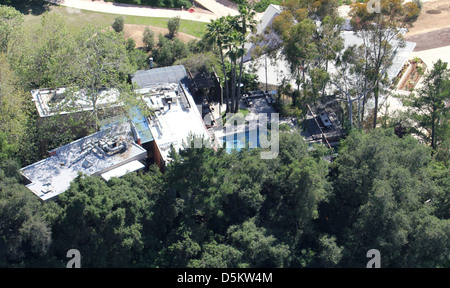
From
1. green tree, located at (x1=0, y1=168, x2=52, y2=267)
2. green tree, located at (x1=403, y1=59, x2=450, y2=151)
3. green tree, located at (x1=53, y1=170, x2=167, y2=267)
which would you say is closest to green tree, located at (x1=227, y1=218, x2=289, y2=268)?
green tree, located at (x1=53, y1=170, x2=167, y2=267)

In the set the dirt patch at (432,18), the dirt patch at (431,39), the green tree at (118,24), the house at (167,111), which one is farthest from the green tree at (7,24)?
the dirt patch at (432,18)

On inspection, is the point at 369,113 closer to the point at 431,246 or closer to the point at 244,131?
the point at 244,131

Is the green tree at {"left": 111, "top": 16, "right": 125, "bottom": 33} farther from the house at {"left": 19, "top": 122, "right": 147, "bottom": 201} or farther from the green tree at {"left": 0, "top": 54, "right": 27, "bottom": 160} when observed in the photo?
the house at {"left": 19, "top": 122, "right": 147, "bottom": 201}

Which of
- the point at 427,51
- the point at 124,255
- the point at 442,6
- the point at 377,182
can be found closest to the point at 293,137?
the point at 377,182

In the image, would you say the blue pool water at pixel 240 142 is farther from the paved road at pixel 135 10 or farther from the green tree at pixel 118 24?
the paved road at pixel 135 10

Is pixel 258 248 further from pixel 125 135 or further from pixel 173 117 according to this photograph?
pixel 173 117
